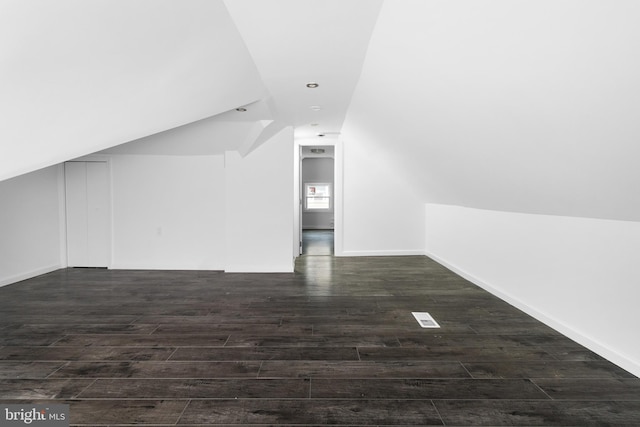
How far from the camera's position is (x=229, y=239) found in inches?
188

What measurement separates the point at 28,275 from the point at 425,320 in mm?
5423

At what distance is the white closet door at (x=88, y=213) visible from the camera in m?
4.96

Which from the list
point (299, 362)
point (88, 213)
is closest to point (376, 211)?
point (299, 362)

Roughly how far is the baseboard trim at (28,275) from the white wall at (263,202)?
2798mm

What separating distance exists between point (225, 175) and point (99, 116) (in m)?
2.79

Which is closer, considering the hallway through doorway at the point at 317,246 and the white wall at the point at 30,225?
the white wall at the point at 30,225

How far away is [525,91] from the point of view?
1714mm

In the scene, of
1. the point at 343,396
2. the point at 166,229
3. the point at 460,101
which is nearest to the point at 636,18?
the point at 460,101

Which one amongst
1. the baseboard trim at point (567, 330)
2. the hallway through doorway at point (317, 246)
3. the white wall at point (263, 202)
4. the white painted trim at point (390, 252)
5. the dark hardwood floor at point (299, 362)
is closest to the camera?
the dark hardwood floor at point (299, 362)

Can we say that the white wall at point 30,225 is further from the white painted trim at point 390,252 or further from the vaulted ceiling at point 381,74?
the white painted trim at point 390,252

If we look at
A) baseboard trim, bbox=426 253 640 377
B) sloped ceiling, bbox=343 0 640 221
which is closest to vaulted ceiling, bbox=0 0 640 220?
sloped ceiling, bbox=343 0 640 221

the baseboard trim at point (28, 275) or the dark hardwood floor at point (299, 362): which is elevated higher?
the baseboard trim at point (28, 275)

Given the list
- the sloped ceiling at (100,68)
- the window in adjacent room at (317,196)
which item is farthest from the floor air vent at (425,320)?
the window in adjacent room at (317,196)

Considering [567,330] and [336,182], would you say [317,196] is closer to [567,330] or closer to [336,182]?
[336,182]
